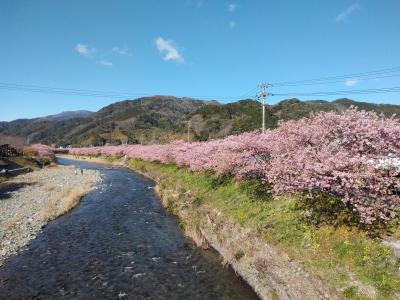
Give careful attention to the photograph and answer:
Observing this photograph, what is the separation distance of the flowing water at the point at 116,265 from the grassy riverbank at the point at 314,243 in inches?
82.4

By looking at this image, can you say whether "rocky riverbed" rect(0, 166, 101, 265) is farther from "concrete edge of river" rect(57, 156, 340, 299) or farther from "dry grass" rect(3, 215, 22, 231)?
"concrete edge of river" rect(57, 156, 340, 299)

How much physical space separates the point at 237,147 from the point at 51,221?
16.4m

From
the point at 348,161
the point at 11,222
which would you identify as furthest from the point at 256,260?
the point at 11,222

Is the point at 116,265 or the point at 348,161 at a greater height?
the point at 348,161

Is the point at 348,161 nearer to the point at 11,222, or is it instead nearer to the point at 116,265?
the point at 116,265

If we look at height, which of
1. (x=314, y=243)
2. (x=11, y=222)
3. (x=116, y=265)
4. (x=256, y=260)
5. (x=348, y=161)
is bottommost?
(x=116, y=265)

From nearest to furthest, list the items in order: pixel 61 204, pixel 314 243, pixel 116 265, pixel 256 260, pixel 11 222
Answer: pixel 314 243, pixel 256 260, pixel 116 265, pixel 11 222, pixel 61 204

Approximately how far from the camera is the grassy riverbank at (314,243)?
11.2m

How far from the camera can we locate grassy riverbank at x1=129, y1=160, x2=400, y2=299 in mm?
11219

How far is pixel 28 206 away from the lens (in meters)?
32.2

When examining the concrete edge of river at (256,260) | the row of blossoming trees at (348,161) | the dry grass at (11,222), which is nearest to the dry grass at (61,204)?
the dry grass at (11,222)

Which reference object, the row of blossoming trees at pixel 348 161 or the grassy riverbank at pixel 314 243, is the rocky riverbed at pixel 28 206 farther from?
the row of blossoming trees at pixel 348 161

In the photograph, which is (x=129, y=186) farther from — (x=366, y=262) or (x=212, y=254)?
(x=366, y=262)

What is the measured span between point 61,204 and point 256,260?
23.8m
